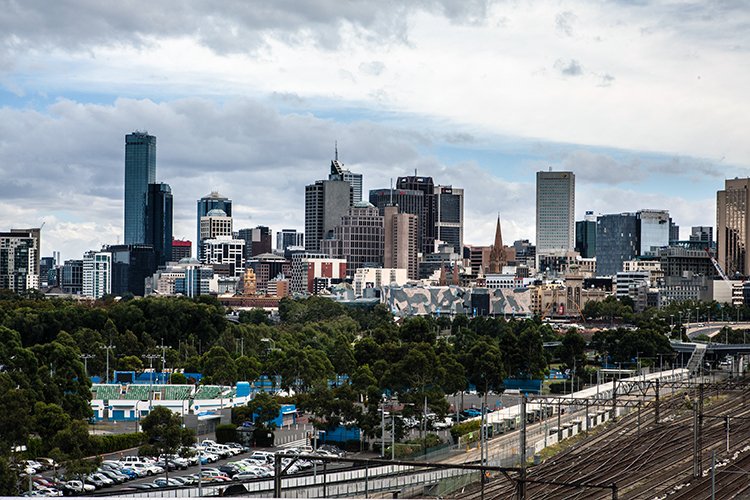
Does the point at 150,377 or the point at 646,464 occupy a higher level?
the point at 150,377

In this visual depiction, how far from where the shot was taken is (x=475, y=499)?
36.4 meters

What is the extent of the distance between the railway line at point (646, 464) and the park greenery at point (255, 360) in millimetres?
11094

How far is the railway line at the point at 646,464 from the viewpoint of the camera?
3834 cm

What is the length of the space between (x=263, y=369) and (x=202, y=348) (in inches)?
957

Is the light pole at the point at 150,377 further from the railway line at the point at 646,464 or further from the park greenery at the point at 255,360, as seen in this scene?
the railway line at the point at 646,464

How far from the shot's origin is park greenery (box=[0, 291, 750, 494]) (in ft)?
173

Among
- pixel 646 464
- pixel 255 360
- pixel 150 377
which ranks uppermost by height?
pixel 255 360

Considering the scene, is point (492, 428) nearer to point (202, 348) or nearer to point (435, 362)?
point (435, 362)

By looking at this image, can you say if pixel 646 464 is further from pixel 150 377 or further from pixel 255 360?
pixel 150 377

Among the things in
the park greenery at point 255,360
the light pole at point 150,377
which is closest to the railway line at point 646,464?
the park greenery at point 255,360

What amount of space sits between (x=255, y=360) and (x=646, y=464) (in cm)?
3880

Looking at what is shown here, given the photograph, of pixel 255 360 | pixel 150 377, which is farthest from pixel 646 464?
pixel 150 377

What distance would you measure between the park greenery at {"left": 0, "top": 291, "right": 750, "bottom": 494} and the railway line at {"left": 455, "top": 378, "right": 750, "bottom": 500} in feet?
36.4

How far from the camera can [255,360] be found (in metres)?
80.3
